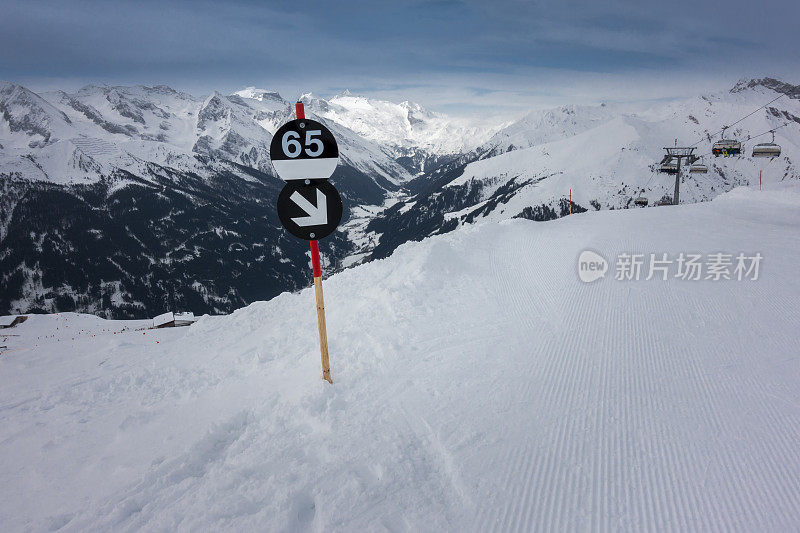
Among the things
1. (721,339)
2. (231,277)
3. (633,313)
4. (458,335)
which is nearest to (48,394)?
(458,335)

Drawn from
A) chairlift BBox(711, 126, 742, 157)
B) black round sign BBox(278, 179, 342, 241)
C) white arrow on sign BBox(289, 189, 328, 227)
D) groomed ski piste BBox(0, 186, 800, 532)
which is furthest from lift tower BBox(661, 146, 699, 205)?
white arrow on sign BBox(289, 189, 328, 227)

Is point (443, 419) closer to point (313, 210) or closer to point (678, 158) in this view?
point (313, 210)

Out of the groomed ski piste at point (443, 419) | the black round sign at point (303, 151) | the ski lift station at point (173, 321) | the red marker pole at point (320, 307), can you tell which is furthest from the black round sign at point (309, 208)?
the ski lift station at point (173, 321)

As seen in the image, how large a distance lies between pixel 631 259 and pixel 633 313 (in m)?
6.21

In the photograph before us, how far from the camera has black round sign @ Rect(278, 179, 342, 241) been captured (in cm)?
584

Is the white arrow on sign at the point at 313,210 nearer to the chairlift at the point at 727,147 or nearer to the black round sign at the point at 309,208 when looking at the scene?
the black round sign at the point at 309,208

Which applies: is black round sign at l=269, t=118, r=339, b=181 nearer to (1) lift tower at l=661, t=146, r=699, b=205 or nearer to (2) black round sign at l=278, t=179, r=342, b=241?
(2) black round sign at l=278, t=179, r=342, b=241

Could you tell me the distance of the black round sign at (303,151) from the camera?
555 centimetres

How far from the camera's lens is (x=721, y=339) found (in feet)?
29.5

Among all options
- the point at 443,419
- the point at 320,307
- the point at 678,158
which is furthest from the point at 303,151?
the point at 678,158

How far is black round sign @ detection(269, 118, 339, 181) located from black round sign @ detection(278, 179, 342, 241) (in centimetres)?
16

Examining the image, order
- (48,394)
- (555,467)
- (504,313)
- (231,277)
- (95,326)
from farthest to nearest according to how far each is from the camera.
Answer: (231,277), (95,326), (504,313), (48,394), (555,467)

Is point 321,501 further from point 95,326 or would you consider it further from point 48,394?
point 95,326

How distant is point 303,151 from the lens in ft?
18.6
